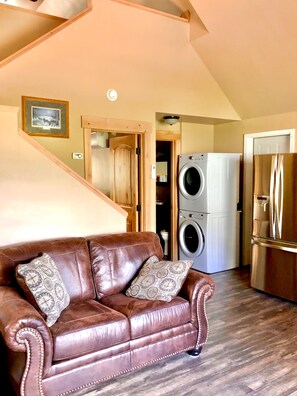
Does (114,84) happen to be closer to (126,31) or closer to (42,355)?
(126,31)

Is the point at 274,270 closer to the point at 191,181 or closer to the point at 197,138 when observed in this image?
the point at 191,181

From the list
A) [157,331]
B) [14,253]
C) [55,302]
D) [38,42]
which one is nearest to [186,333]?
[157,331]

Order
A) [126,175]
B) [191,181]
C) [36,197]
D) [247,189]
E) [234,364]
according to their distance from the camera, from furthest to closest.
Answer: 1. [247,189]
2. [191,181]
3. [126,175]
4. [36,197]
5. [234,364]

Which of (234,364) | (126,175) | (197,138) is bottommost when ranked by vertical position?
(234,364)

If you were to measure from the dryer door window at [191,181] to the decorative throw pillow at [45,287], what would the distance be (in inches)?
121

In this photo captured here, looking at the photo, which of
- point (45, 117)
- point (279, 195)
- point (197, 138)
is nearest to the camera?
point (45, 117)

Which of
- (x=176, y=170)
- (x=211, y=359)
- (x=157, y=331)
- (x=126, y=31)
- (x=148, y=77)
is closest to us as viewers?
(x=157, y=331)

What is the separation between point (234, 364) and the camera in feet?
9.00

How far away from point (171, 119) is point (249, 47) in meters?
1.47

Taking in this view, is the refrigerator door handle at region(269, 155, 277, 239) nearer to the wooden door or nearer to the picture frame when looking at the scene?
the wooden door

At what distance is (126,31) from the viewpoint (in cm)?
425

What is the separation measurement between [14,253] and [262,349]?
221cm

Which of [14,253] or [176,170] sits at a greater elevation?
[176,170]

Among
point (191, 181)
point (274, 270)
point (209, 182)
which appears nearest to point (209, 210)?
point (209, 182)
